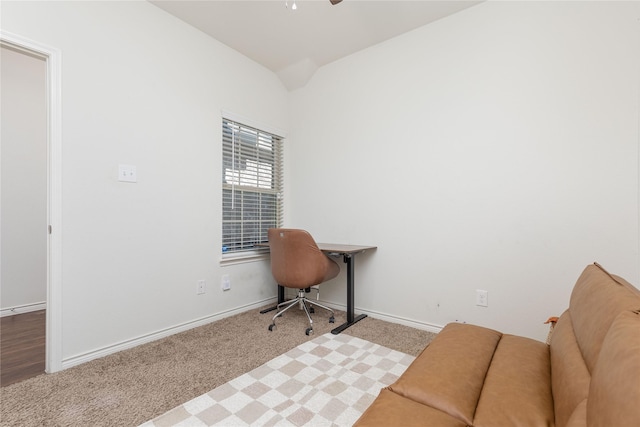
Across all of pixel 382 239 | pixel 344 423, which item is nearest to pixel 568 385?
pixel 344 423

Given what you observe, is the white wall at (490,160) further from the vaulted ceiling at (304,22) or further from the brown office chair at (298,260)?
the brown office chair at (298,260)

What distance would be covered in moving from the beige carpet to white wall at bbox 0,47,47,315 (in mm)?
1939

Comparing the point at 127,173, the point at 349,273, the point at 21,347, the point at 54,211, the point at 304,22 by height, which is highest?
the point at 304,22

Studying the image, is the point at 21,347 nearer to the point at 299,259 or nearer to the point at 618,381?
the point at 299,259

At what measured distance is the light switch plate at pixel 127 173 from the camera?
2137 millimetres

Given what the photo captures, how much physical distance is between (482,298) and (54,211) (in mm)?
3135

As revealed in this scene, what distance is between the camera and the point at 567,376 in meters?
0.89

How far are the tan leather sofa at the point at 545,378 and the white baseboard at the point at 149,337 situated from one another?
6.77ft

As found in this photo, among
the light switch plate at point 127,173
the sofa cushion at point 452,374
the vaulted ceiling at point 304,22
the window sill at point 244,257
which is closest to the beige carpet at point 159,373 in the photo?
the window sill at point 244,257

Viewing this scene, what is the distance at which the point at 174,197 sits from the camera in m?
2.47

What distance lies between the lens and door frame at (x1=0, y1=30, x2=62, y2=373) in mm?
1826

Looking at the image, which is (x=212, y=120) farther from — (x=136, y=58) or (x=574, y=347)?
(x=574, y=347)

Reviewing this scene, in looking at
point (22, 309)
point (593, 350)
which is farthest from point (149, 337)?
point (593, 350)

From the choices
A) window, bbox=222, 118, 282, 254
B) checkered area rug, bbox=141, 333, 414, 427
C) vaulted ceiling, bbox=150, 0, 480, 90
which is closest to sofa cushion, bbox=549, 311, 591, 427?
checkered area rug, bbox=141, 333, 414, 427
